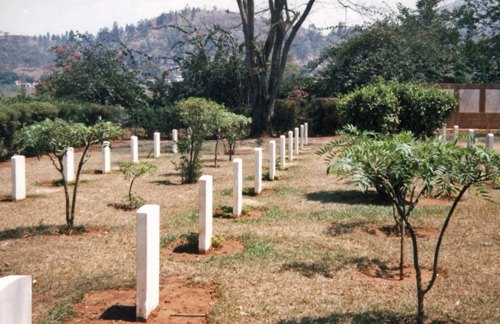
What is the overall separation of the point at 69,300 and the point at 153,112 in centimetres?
2123

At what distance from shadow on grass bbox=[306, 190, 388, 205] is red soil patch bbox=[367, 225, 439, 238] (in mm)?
2185

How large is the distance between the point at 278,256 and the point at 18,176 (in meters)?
6.31

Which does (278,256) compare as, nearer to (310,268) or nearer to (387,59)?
(310,268)

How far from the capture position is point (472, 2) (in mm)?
39406

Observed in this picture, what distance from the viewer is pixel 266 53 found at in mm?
26781

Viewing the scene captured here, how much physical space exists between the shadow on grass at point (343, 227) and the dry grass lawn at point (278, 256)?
0.02 metres

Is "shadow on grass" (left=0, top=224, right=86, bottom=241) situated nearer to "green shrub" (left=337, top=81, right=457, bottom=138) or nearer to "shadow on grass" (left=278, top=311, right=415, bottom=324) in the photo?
"shadow on grass" (left=278, top=311, right=415, bottom=324)

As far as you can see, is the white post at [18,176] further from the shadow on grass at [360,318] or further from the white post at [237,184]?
the shadow on grass at [360,318]

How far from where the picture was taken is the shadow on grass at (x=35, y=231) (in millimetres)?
8516

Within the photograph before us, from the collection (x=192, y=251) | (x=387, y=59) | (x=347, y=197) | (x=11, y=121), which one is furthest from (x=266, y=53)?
(x=192, y=251)

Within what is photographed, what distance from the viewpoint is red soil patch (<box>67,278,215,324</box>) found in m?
5.29

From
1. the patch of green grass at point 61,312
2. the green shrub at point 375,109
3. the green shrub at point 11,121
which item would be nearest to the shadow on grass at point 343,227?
the green shrub at point 375,109

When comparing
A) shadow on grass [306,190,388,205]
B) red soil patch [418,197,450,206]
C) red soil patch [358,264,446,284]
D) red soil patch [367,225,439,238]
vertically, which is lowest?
red soil patch [358,264,446,284]

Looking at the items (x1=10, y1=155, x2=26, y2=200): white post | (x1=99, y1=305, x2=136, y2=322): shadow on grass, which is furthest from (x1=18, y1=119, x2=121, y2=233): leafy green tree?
(x1=99, y1=305, x2=136, y2=322): shadow on grass
